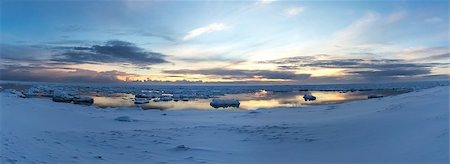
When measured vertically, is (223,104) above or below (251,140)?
above

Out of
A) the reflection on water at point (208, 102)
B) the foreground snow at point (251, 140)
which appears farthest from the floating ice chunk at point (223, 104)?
the foreground snow at point (251, 140)

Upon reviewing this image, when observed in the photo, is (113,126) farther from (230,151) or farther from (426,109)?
(426,109)

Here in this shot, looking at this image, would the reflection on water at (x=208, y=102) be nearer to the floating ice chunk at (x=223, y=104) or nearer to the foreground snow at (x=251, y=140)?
the floating ice chunk at (x=223, y=104)

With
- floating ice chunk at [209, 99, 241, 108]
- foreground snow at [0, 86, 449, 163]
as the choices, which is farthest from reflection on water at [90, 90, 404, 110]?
foreground snow at [0, 86, 449, 163]

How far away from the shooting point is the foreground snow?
9992 millimetres

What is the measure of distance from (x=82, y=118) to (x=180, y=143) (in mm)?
8752

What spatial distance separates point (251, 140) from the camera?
14570mm

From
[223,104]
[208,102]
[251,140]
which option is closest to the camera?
[251,140]

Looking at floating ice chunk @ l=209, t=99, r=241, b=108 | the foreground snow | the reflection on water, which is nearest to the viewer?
the foreground snow

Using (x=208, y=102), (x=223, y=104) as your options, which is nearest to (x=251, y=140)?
(x=223, y=104)

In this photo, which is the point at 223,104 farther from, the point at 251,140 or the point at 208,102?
the point at 251,140

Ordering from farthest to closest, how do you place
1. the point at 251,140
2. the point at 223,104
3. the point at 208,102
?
1. the point at 208,102
2. the point at 223,104
3. the point at 251,140

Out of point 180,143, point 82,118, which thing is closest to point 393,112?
point 180,143

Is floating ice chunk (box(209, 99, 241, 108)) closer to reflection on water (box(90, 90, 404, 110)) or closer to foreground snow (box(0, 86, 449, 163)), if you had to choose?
reflection on water (box(90, 90, 404, 110))
